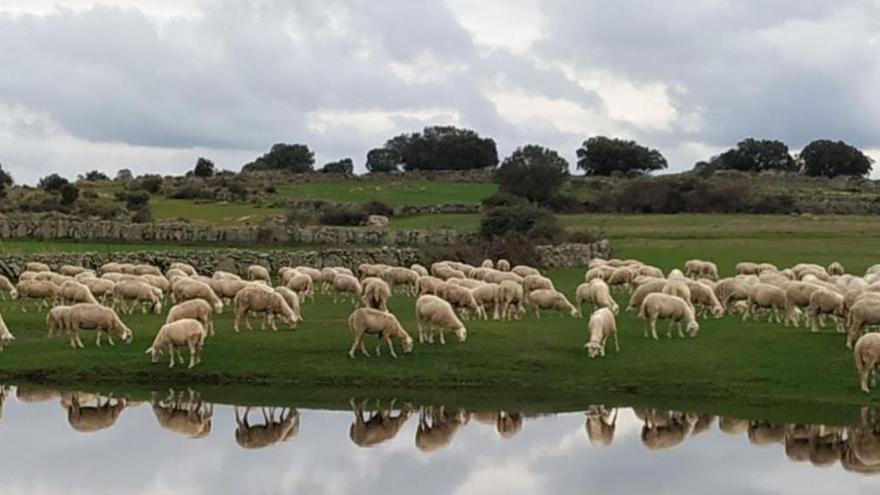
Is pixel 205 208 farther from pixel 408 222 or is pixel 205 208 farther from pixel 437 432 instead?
pixel 437 432

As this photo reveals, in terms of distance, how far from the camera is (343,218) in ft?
232

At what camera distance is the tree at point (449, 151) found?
140 m

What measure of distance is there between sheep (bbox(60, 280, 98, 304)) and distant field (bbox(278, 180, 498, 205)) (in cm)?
5442

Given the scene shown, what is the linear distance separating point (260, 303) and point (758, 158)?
123178 millimetres

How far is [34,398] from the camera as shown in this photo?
23.5 m

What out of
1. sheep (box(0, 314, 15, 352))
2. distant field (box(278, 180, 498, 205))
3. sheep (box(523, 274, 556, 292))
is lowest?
sheep (box(0, 314, 15, 352))

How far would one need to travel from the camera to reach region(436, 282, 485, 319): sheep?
102 feet

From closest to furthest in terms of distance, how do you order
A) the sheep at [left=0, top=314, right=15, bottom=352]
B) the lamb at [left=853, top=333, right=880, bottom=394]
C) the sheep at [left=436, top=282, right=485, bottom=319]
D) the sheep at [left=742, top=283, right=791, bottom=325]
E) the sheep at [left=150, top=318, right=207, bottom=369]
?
the lamb at [left=853, top=333, right=880, bottom=394] → the sheep at [left=150, top=318, right=207, bottom=369] → the sheep at [left=0, top=314, right=15, bottom=352] → the sheep at [left=742, top=283, right=791, bottom=325] → the sheep at [left=436, top=282, right=485, bottom=319]

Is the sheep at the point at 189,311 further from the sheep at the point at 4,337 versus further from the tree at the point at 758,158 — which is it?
the tree at the point at 758,158

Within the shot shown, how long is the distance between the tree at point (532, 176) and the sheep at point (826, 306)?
57.9 metres

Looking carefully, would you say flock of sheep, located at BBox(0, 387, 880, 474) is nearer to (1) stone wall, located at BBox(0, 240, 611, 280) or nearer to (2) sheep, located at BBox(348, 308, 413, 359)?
(2) sheep, located at BBox(348, 308, 413, 359)

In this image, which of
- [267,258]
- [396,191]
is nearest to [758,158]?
[396,191]

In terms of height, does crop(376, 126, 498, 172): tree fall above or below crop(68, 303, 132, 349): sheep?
above

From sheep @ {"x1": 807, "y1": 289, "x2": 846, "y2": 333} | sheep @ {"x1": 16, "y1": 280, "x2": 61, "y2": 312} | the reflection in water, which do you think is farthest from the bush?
the reflection in water
